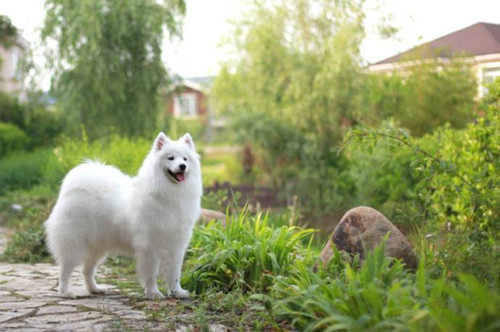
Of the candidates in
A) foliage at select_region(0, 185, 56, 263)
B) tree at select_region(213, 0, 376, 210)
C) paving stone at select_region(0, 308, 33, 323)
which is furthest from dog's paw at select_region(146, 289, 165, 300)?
tree at select_region(213, 0, 376, 210)

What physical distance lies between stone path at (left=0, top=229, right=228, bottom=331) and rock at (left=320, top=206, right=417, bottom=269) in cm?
149

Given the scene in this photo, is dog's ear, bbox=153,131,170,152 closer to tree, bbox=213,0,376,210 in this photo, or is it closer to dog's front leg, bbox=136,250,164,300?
dog's front leg, bbox=136,250,164,300

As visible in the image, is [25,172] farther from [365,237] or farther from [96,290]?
[365,237]

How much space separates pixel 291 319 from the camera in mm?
3963

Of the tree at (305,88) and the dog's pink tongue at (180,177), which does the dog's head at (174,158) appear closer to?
the dog's pink tongue at (180,177)

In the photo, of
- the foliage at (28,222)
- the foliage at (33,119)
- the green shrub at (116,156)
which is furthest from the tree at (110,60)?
the green shrub at (116,156)

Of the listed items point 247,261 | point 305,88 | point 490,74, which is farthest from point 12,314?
point 305,88

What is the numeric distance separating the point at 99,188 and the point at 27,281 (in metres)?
1.56

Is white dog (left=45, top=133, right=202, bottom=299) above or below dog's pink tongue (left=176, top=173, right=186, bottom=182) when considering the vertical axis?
below

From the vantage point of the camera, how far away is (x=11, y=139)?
17781 millimetres

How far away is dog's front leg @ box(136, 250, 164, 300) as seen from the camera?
199 inches

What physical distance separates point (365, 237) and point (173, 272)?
1684mm

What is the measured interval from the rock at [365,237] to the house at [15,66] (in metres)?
13.7

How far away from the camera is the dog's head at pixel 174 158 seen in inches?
192
